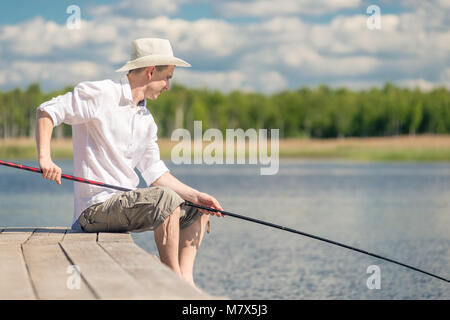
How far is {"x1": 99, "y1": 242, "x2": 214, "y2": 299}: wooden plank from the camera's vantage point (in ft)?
7.95

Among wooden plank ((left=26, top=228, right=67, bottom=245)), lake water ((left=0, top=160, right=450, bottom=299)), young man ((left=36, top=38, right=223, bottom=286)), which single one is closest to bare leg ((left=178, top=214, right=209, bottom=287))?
young man ((left=36, top=38, right=223, bottom=286))

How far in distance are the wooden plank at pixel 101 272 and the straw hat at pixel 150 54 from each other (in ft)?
3.11

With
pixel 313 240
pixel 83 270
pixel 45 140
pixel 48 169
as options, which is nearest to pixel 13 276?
pixel 83 270

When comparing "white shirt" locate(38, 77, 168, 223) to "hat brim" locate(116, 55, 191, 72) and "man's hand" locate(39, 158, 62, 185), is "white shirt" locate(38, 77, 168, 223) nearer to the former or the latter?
"hat brim" locate(116, 55, 191, 72)

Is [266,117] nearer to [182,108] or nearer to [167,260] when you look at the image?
[182,108]

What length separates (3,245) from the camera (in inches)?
139

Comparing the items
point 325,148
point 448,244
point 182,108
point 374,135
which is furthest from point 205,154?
point 448,244

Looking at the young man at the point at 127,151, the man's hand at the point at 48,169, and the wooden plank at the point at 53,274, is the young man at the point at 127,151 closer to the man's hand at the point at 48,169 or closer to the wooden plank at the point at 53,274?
the man's hand at the point at 48,169

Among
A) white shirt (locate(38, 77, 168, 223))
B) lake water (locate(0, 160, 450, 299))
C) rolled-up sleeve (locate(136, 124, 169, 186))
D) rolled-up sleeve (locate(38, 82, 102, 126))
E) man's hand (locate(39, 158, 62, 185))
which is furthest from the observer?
lake water (locate(0, 160, 450, 299))

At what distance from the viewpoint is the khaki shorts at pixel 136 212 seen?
3.48 m

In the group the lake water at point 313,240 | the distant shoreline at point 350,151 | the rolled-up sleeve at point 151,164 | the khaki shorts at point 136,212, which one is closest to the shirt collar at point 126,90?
the rolled-up sleeve at point 151,164

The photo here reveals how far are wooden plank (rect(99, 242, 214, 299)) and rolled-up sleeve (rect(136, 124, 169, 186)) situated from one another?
0.57m

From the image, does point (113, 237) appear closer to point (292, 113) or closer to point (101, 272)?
point (101, 272)

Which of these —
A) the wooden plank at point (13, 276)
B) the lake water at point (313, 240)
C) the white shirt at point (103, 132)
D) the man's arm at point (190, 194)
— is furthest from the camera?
the lake water at point (313, 240)
